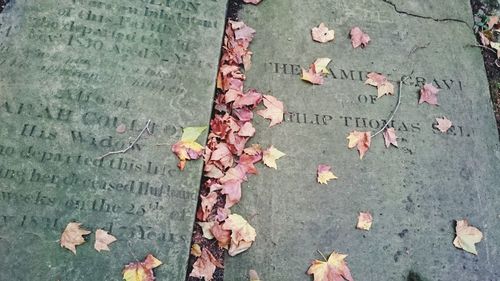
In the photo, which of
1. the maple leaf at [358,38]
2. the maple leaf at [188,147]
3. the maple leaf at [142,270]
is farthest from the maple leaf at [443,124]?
the maple leaf at [142,270]

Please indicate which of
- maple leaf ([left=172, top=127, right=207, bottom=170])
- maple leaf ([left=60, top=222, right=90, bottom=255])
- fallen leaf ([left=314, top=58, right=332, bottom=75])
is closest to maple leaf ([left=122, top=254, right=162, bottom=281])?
maple leaf ([left=60, top=222, right=90, bottom=255])

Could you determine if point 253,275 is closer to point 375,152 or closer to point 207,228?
point 207,228

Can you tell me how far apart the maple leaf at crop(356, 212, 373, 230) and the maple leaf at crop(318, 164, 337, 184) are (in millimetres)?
256

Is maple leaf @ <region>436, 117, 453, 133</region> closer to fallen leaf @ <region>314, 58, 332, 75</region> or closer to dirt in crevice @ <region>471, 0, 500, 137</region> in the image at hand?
dirt in crevice @ <region>471, 0, 500, 137</region>

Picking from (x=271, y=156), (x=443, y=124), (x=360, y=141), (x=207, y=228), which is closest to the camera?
(x=207, y=228)

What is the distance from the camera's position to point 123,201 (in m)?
2.56

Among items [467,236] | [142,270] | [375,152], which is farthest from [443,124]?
[142,270]

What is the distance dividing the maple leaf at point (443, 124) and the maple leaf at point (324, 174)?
2.52ft

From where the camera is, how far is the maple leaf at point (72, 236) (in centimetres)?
239

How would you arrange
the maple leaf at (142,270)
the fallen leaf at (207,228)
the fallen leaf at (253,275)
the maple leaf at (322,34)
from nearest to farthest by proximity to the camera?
the maple leaf at (142,270), the fallen leaf at (253,275), the fallen leaf at (207,228), the maple leaf at (322,34)

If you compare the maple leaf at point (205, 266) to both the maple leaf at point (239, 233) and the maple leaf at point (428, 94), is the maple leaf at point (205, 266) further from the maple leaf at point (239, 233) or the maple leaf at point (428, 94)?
the maple leaf at point (428, 94)

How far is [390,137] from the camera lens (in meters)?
3.03

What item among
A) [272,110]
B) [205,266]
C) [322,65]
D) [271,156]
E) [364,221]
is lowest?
[205,266]

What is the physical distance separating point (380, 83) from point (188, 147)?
1301 millimetres
